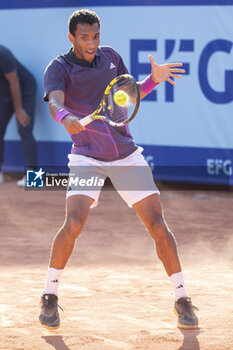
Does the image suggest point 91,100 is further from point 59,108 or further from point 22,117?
point 22,117

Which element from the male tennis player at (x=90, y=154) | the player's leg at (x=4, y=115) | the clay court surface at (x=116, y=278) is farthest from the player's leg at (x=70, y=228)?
the player's leg at (x=4, y=115)

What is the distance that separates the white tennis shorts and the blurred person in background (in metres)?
5.34

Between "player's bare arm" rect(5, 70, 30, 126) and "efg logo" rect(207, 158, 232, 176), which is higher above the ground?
"player's bare arm" rect(5, 70, 30, 126)

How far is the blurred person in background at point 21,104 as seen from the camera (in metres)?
9.71

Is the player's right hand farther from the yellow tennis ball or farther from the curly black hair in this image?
the curly black hair

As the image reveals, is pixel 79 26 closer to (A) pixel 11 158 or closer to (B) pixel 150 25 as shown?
(B) pixel 150 25

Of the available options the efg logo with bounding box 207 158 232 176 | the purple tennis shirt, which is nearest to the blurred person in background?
the efg logo with bounding box 207 158 232 176

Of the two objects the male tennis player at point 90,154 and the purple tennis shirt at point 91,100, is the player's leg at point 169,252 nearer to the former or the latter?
the male tennis player at point 90,154

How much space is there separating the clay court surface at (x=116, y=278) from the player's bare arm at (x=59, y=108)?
3.54 feet

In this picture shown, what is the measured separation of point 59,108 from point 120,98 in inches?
13.3

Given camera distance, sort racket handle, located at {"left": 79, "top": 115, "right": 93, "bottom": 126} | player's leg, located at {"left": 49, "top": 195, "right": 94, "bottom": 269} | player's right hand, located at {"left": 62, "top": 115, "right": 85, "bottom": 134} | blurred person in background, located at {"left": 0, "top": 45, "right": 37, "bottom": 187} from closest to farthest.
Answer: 1. player's right hand, located at {"left": 62, "top": 115, "right": 85, "bottom": 134}
2. racket handle, located at {"left": 79, "top": 115, "right": 93, "bottom": 126}
3. player's leg, located at {"left": 49, "top": 195, "right": 94, "bottom": 269}
4. blurred person in background, located at {"left": 0, "top": 45, "right": 37, "bottom": 187}

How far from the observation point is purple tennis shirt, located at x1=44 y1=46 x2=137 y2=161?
14.4 feet

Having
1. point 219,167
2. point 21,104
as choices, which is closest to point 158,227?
point 219,167

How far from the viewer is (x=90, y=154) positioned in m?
4.43
